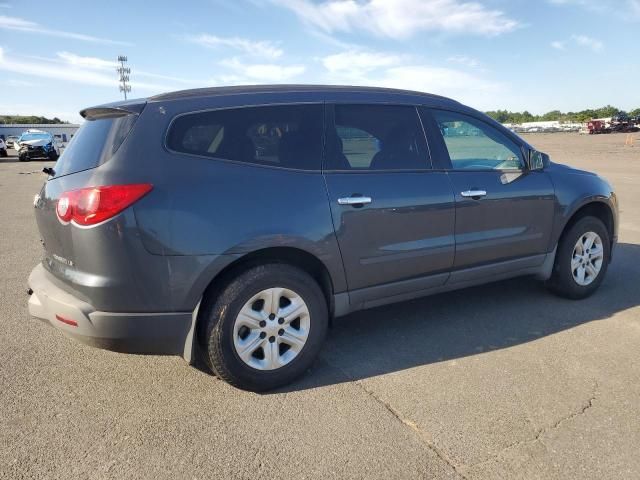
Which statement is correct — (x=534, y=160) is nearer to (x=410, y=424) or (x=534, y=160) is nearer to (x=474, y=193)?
(x=474, y=193)

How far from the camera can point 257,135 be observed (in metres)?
3.14

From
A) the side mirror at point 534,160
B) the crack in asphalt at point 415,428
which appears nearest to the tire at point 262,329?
the crack in asphalt at point 415,428

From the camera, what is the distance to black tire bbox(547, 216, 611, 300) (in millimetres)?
4551

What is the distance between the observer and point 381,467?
2.38 meters

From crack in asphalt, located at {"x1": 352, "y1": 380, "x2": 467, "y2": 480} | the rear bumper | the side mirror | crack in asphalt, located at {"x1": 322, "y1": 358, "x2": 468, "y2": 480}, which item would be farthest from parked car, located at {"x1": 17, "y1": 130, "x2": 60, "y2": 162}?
crack in asphalt, located at {"x1": 352, "y1": 380, "x2": 467, "y2": 480}

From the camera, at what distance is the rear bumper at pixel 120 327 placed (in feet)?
9.07

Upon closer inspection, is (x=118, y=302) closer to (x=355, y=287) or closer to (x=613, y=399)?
(x=355, y=287)

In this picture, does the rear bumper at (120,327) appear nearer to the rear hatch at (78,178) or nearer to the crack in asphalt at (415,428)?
the rear hatch at (78,178)

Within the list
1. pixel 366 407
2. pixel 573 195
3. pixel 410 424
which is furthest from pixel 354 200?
pixel 573 195

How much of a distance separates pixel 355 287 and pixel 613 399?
1634 mm

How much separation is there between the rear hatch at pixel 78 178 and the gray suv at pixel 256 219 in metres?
0.01

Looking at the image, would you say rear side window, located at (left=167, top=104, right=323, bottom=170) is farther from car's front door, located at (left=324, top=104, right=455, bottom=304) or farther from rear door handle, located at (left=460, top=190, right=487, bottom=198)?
rear door handle, located at (left=460, top=190, right=487, bottom=198)

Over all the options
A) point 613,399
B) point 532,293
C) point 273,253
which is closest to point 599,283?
point 532,293

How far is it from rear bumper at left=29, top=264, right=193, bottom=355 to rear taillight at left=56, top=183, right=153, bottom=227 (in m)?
0.48
